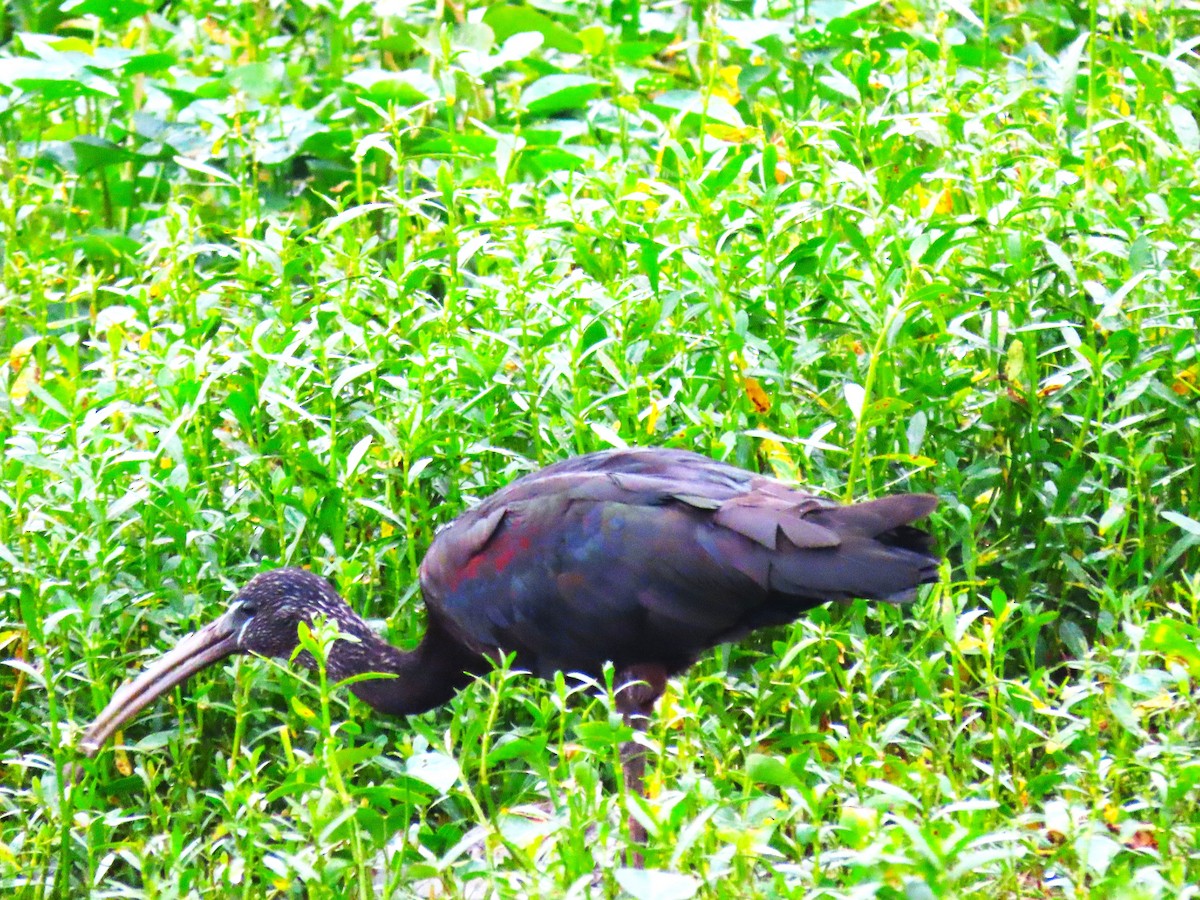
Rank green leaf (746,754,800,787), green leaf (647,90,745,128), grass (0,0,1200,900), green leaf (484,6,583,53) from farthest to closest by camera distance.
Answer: green leaf (484,6,583,53) < green leaf (647,90,745,128) < grass (0,0,1200,900) < green leaf (746,754,800,787)

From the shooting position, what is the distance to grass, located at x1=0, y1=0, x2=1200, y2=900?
11.3 feet

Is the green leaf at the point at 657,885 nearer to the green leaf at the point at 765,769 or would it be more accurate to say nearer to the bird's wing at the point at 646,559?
the green leaf at the point at 765,769

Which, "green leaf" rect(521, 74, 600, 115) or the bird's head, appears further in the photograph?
"green leaf" rect(521, 74, 600, 115)

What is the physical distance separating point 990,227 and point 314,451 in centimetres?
184

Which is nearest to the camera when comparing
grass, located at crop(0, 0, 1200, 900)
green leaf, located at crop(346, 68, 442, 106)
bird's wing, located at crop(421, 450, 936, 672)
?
grass, located at crop(0, 0, 1200, 900)

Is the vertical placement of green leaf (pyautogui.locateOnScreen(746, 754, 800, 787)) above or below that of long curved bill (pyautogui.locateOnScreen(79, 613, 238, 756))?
above

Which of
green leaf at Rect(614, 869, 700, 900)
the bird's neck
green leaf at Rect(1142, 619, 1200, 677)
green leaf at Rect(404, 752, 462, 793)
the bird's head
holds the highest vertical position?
green leaf at Rect(1142, 619, 1200, 677)

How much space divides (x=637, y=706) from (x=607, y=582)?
0.32 metres

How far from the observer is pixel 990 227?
Result: 15.5 feet

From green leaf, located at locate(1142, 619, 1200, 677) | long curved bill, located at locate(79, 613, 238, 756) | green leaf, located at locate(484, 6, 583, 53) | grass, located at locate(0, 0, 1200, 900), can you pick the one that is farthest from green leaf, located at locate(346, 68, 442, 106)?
green leaf, located at locate(1142, 619, 1200, 677)

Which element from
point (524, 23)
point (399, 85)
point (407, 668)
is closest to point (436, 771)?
point (407, 668)

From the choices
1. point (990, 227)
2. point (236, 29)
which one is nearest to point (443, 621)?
point (990, 227)

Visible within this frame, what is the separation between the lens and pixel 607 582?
4031 millimetres

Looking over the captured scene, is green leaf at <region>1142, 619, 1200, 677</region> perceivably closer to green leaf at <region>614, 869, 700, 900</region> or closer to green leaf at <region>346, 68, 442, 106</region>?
green leaf at <region>614, 869, 700, 900</region>
